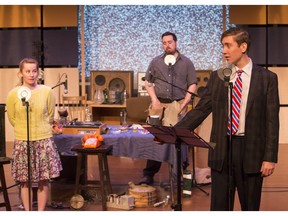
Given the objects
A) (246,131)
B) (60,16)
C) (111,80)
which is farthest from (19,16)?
(246,131)

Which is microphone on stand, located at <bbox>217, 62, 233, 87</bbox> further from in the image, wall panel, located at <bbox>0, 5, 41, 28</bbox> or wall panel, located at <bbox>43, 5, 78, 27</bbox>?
wall panel, located at <bbox>0, 5, 41, 28</bbox>

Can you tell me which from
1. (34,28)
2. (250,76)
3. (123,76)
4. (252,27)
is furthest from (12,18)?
(250,76)

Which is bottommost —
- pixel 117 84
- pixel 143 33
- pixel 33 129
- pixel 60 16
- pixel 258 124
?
pixel 33 129

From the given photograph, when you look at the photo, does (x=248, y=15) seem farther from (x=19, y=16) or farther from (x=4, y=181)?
(x=4, y=181)

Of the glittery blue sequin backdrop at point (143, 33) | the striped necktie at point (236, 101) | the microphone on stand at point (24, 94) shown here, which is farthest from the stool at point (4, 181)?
the glittery blue sequin backdrop at point (143, 33)

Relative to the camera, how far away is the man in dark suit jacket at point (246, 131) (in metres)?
3.22

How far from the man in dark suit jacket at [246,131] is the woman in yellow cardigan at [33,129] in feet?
5.25

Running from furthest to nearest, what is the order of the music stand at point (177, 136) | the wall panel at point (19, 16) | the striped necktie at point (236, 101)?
the wall panel at point (19, 16) < the striped necktie at point (236, 101) < the music stand at point (177, 136)

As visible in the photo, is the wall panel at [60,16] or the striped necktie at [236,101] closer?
the striped necktie at [236,101]

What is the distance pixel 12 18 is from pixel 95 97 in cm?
215

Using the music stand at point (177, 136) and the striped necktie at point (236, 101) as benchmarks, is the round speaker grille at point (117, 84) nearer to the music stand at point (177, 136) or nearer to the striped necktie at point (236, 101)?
the music stand at point (177, 136)

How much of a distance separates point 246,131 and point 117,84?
5.66 meters

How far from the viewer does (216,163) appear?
331cm

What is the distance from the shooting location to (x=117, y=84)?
8758 millimetres
